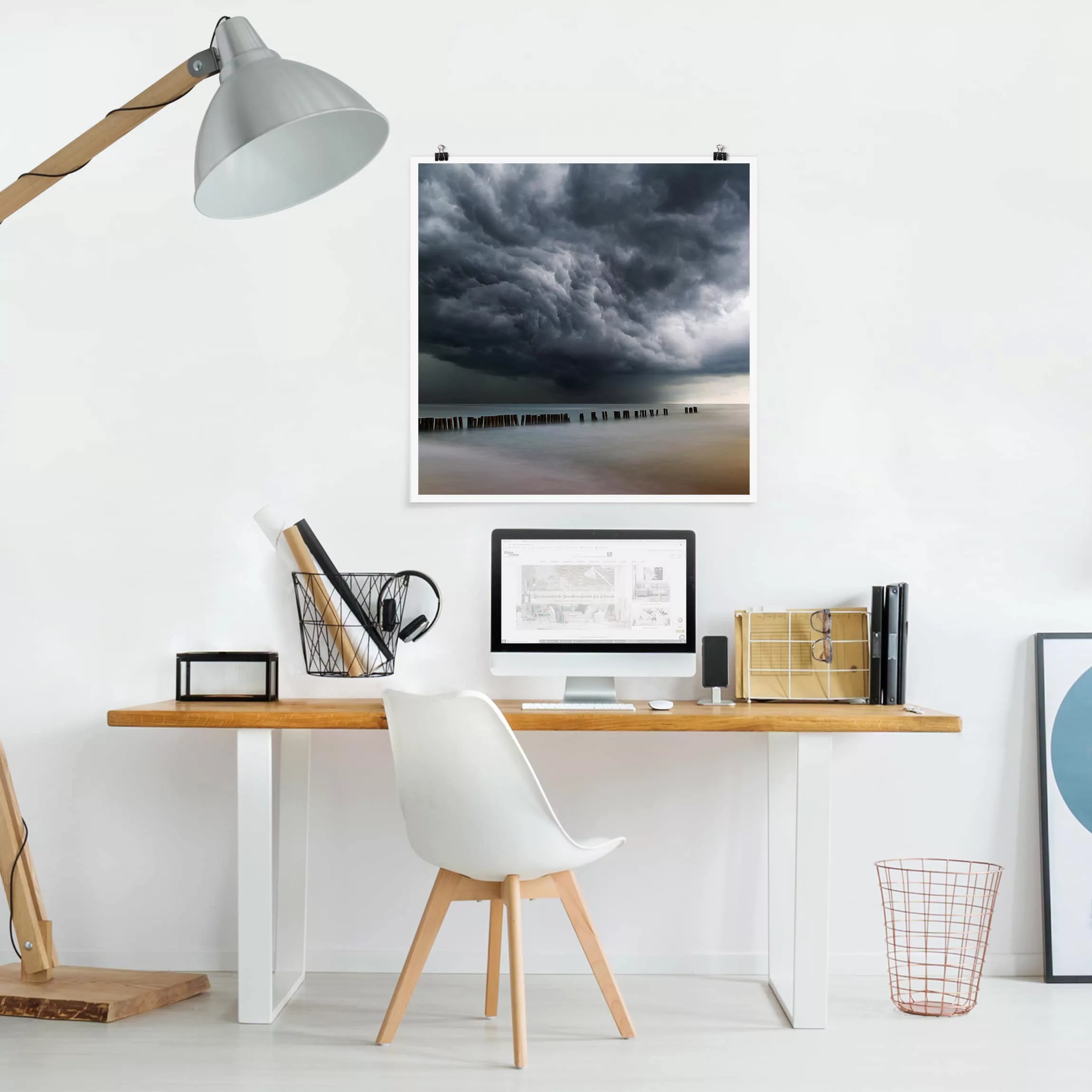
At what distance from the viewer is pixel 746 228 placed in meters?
2.75

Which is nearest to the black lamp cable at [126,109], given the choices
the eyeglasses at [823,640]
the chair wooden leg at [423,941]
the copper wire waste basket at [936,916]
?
the chair wooden leg at [423,941]

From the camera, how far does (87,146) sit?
1.79 metres

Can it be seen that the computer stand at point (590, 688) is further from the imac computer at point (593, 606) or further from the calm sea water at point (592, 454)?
the calm sea water at point (592, 454)

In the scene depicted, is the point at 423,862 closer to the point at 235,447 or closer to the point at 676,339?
the point at 235,447

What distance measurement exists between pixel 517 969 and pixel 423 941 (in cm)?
24

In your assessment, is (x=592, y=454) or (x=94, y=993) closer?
(x=94, y=993)

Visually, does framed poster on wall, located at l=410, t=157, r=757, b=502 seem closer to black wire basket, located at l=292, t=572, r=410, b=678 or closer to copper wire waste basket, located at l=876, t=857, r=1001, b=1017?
black wire basket, located at l=292, t=572, r=410, b=678

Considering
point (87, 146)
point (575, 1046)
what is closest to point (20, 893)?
point (575, 1046)

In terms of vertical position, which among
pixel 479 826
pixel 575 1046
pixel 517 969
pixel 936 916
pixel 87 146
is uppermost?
pixel 87 146

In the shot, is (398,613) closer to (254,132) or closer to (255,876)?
(255,876)

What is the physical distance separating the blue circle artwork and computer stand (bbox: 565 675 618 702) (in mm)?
1165

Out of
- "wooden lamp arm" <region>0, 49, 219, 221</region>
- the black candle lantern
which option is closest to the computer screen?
the black candle lantern

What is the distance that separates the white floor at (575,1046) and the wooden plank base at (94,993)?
3 centimetres

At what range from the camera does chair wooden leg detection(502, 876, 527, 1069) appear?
2018 millimetres
